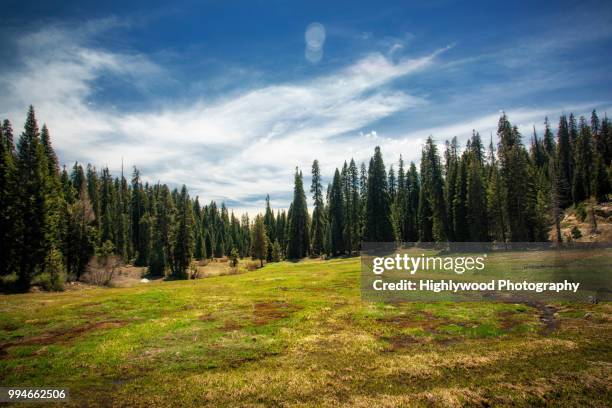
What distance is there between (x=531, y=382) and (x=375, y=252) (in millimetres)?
61639

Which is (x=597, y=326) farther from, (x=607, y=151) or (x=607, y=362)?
(x=607, y=151)

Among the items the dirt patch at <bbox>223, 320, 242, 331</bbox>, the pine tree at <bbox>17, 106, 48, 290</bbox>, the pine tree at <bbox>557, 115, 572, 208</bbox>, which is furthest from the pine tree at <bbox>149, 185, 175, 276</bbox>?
the pine tree at <bbox>557, 115, 572, 208</bbox>

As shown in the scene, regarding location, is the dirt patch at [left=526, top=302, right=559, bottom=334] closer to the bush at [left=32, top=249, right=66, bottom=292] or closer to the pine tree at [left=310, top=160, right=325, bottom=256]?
the bush at [left=32, top=249, right=66, bottom=292]

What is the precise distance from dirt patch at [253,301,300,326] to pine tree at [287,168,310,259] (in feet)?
199

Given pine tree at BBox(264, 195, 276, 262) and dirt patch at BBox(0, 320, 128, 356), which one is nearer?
dirt patch at BBox(0, 320, 128, 356)

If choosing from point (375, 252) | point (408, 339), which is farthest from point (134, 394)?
point (375, 252)

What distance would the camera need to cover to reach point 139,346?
1778 centimetres

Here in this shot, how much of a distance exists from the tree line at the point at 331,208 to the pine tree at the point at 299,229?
0.29 m

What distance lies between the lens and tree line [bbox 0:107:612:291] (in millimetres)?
48219

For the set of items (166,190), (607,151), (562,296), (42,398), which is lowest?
(562,296)

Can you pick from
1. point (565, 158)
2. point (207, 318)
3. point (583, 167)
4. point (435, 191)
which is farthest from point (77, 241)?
point (565, 158)

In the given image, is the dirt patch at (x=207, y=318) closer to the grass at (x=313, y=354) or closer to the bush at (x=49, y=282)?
the grass at (x=313, y=354)

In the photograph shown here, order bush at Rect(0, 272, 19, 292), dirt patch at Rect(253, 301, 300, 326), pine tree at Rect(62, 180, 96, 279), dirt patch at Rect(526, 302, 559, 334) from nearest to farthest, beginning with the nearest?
dirt patch at Rect(526, 302, 559, 334) < dirt patch at Rect(253, 301, 300, 326) < bush at Rect(0, 272, 19, 292) < pine tree at Rect(62, 180, 96, 279)

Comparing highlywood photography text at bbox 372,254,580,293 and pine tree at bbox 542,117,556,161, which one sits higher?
pine tree at bbox 542,117,556,161
